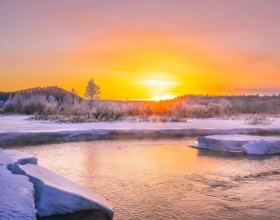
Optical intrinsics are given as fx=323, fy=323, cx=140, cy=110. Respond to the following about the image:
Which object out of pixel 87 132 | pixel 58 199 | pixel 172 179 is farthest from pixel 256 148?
pixel 58 199

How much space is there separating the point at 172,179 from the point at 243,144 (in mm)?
7289

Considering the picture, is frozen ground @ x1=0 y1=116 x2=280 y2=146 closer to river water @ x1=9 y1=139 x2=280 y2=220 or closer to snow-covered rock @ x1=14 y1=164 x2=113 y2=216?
river water @ x1=9 y1=139 x2=280 y2=220

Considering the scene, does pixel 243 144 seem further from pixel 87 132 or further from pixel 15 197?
pixel 15 197

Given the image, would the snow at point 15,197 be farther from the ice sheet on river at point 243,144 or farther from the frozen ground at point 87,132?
the ice sheet on river at point 243,144

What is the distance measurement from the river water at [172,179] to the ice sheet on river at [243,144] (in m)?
0.77

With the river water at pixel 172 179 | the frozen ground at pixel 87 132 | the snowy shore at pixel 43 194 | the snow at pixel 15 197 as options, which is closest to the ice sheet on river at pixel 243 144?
the river water at pixel 172 179

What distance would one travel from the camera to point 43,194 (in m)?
6.76

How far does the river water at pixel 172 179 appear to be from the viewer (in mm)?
7891

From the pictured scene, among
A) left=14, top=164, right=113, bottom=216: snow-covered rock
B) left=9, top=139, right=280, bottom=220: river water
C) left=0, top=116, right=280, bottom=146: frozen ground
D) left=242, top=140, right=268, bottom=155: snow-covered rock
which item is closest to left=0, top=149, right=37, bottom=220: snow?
left=14, top=164, right=113, bottom=216: snow-covered rock

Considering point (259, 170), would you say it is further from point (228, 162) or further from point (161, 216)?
point (161, 216)

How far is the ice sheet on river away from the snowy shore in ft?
34.8

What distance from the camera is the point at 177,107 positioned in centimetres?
4925

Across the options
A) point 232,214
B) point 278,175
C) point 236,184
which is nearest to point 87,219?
point 232,214

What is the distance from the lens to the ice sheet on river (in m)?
16.0
